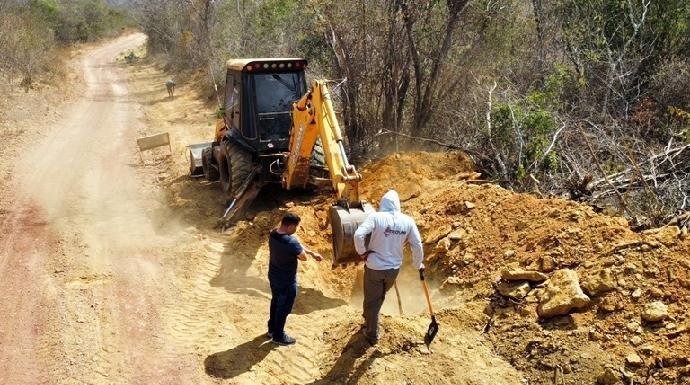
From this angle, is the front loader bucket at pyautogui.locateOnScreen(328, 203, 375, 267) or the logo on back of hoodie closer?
the logo on back of hoodie

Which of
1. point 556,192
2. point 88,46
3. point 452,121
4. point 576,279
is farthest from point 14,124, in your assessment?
point 88,46

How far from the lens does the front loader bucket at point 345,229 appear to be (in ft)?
20.3

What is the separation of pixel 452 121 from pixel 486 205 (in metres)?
4.67

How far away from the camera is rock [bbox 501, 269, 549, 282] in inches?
230

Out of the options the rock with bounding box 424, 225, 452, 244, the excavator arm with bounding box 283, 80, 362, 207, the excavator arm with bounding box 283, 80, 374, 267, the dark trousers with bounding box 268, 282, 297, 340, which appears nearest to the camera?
the dark trousers with bounding box 268, 282, 297, 340

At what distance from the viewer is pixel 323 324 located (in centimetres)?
643

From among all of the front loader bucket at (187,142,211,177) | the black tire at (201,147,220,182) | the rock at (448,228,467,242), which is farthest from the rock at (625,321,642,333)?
the front loader bucket at (187,142,211,177)

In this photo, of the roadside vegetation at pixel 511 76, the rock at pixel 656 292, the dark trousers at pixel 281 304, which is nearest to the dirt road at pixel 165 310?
the dark trousers at pixel 281 304

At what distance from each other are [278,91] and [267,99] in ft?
0.80

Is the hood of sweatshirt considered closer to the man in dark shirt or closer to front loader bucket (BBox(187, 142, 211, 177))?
the man in dark shirt

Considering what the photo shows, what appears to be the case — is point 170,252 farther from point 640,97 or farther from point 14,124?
point 14,124

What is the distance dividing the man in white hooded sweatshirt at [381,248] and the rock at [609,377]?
1.81 metres

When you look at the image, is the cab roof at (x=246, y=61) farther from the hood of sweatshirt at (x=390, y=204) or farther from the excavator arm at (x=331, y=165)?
the hood of sweatshirt at (x=390, y=204)

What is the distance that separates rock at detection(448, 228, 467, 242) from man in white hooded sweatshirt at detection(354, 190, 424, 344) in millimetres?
1855
